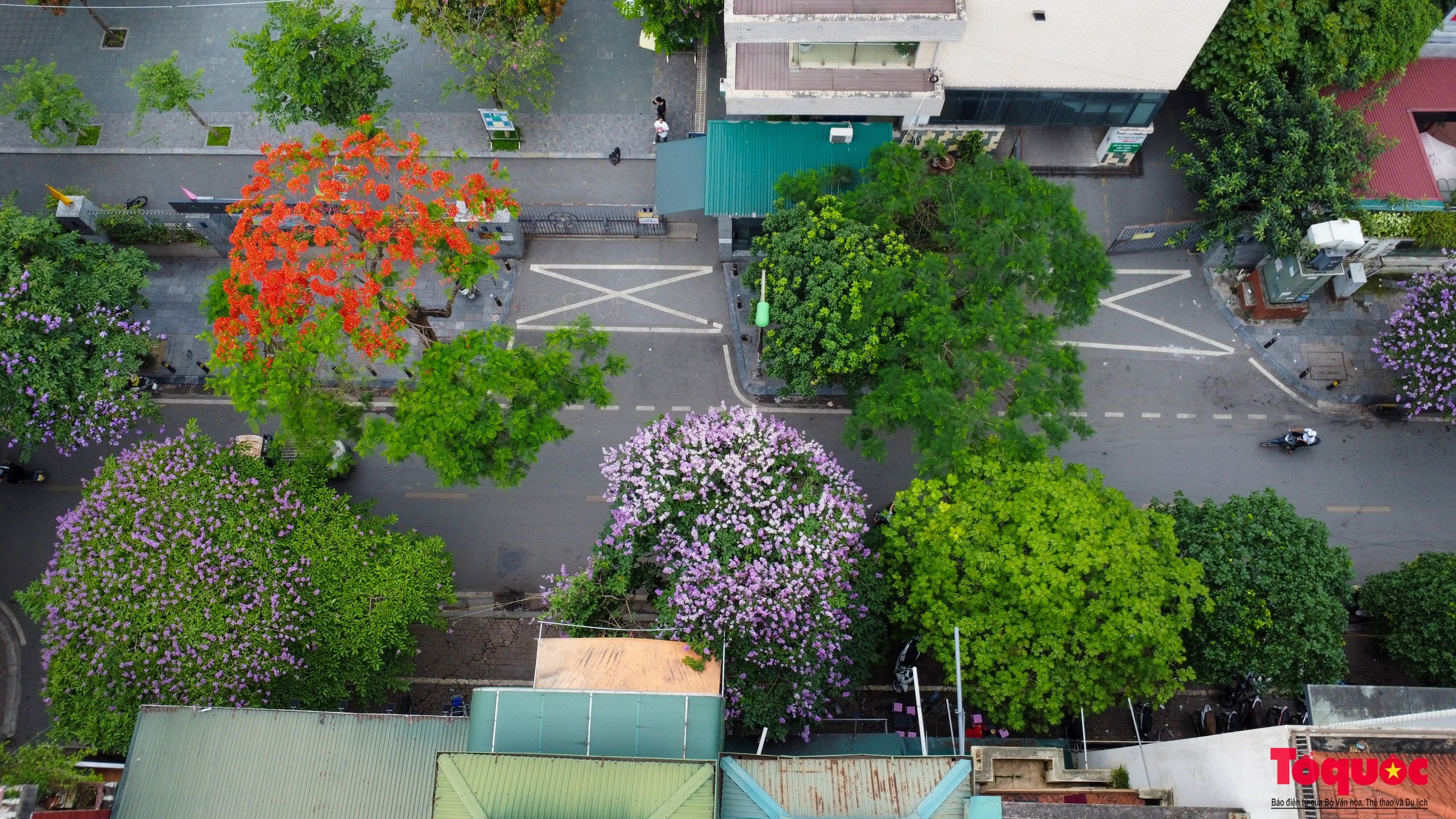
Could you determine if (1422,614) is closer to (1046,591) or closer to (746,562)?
(1046,591)

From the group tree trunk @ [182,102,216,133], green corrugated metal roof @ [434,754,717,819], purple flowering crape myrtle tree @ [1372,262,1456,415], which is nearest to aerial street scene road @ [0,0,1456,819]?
green corrugated metal roof @ [434,754,717,819]

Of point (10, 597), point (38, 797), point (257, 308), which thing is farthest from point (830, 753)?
point (10, 597)

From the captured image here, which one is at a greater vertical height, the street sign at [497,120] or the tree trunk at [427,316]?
the street sign at [497,120]

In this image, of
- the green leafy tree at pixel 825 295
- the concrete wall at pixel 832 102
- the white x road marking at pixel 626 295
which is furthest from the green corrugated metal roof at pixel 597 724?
the concrete wall at pixel 832 102

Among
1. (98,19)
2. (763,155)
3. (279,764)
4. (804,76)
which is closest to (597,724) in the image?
(279,764)

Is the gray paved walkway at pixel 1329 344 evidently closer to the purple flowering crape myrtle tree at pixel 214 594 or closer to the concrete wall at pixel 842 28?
the concrete wall at pixel 842 28

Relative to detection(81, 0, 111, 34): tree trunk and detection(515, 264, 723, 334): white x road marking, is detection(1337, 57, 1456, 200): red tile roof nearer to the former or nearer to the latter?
detection(515, 264, 723, 334): white x road marking
